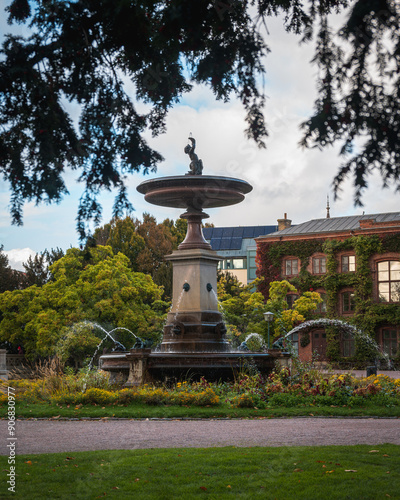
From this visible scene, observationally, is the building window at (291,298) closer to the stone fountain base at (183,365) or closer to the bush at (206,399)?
the stone fountain base at (183,365)

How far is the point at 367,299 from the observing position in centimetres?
4059

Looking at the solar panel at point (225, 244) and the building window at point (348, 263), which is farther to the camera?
the solar panel at point (225, 244)

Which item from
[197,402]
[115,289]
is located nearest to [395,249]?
[115,289]

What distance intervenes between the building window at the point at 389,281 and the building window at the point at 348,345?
2.97 metres

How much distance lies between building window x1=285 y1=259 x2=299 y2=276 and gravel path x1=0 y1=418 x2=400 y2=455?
3223 cm

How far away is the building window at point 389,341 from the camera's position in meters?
38.9

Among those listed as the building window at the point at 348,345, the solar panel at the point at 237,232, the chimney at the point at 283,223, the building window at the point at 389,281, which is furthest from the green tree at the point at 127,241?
the solar panel at the point at 237,232

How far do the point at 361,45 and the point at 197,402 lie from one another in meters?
9.76

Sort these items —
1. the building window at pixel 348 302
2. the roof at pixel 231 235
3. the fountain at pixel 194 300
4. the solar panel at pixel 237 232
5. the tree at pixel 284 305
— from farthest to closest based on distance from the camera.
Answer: the solar panel at pixel 237 232
the roof at pixel 231 235
the building window at pixel 348 302
the tree at pixel 284 305
the fountain at pixel 194 300

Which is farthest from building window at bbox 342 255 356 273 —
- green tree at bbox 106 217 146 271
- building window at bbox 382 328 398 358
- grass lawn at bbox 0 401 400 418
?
grass lawn at bbox 0 401 400 418

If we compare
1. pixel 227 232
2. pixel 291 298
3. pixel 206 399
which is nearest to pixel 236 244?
pixel 227 232

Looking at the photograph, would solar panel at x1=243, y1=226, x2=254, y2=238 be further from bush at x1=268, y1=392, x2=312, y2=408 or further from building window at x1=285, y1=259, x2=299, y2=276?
bush at x1=268, y1=392, x2=312, y2=408

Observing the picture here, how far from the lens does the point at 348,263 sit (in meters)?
42.0

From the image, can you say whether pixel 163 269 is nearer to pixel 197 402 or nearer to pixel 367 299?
pixel 367 299
